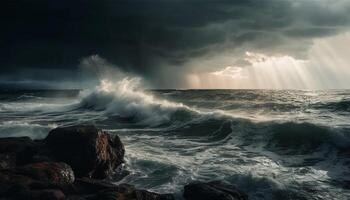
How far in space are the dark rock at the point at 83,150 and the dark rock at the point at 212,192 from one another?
2.82m

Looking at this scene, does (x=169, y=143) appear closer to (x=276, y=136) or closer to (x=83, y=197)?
(x=276, y=136)

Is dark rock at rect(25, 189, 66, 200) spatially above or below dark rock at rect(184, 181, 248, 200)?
above

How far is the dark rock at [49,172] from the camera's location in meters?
8.09

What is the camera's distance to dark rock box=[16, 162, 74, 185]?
8094 mm

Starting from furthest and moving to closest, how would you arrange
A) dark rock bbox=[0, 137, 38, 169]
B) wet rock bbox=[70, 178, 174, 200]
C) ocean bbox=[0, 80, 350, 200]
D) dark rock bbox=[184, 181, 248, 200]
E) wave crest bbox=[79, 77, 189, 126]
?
wave crest bbox=[79, 77, 189, 126] → ocean bbox=[0, 80, 350, 200] → dark rock bbox=[0, 137, 38, 169] → dark rock bbox=[184, 181, 248, 200] → wet rock bbox=[70, 178, 174, 200]

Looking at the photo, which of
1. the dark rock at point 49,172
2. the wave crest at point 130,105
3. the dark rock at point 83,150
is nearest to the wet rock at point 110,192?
the dark rock at point 49,172

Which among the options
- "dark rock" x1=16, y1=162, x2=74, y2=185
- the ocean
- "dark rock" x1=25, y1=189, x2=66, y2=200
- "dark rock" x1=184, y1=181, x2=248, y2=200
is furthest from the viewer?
the ocean

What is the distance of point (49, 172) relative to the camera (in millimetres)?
8336

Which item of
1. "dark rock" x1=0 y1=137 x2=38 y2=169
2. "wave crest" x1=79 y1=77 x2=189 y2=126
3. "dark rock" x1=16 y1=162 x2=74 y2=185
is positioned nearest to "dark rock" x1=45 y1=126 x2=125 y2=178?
"dark rock" x1=0 y1=137 x2=38 y2=169

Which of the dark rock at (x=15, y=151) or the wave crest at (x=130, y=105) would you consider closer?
the dark rock at (x=15, y=151)

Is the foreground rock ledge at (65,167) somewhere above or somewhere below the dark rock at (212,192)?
above

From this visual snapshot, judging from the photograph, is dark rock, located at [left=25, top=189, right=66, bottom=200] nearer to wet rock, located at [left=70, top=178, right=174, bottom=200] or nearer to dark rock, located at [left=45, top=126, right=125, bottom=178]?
wet rock, located at [left=70, top=178, right=174, bottom=200]

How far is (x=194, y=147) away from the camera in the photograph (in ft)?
49.5

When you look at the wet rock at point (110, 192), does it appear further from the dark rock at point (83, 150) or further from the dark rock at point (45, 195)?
the dark rock at point (83, 150)
